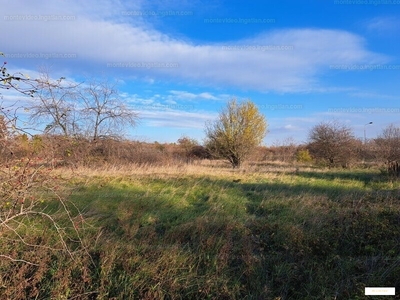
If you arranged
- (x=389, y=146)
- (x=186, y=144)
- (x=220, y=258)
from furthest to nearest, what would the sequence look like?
(x=186, y=144) < (x=389, y=146) < (x=220, y=258)

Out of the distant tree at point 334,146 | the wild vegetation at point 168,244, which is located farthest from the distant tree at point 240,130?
the wild vegetation at point 168,244

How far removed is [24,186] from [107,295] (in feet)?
6.49

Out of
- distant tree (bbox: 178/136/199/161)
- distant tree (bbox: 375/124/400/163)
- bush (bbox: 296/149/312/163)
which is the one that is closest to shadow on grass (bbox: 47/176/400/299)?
distant tree (bbox: 375/124/400/163)

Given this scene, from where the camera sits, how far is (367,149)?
23.1 metres

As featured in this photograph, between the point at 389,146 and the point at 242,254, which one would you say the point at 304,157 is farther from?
the point at 242,254

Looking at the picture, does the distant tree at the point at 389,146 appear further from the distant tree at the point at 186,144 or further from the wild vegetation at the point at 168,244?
the distant tree at the point at 186,144

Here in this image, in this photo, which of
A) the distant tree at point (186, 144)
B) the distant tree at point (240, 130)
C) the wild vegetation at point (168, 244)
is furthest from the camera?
the distant tree at point (186, 144)

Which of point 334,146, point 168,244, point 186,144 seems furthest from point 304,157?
point 168,244

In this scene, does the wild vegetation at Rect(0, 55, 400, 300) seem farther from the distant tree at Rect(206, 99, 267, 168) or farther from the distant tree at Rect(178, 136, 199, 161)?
the distant tree at Rect(178, 136, 199, 161)

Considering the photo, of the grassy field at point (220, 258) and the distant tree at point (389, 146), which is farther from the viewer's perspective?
the distant tree at point (389, 146)

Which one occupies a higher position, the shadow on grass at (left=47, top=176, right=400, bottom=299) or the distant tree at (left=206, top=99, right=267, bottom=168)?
the distant tree at (left=206, top=99, right=267, bottom=168)

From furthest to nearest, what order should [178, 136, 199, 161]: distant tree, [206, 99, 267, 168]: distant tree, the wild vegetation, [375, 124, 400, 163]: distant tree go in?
[178, 136, 199, 161]: distant tree < [206, 99, 267, 168]: distant tree < [375, 124, 400, 163]: distant tree < the wild vegetation

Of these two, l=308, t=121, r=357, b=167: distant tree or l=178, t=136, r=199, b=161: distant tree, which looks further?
l=178, t=136, r=199, b=161: distant tree

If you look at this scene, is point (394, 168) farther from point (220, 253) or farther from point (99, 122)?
point (99, 122)
